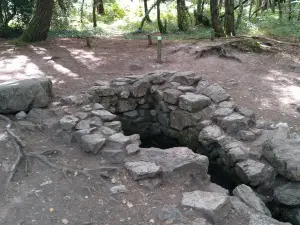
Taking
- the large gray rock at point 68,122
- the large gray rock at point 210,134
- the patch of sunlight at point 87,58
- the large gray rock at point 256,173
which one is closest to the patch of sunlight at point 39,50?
the patch of sunlight at point 87,58

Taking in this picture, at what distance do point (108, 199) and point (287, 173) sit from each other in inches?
104

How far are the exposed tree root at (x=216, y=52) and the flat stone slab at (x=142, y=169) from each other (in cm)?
588

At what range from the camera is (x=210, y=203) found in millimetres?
3936

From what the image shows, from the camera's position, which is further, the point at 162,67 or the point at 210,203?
the point at 162,67

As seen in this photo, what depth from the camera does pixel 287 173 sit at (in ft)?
16.1

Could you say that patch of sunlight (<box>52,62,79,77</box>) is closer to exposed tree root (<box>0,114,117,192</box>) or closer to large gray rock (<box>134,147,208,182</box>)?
exposed tree root (<box>0,114,117,192</box>)

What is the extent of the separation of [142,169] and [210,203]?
102 centimetres

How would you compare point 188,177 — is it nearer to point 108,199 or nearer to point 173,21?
point 108,199

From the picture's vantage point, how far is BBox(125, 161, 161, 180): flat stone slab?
4398 mm

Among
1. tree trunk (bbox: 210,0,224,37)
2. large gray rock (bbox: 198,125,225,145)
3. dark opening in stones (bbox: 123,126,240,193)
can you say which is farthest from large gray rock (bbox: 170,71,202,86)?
tree trunk (bbox: 210,0,224,37)

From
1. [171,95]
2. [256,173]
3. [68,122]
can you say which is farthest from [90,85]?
[256,173]

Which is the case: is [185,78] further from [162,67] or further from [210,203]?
[210,203]

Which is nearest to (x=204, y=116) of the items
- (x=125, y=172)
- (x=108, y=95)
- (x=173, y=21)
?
A: (x=108, y=95)

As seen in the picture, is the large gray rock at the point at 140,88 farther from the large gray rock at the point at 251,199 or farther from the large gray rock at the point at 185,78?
the large gray rock at the point at 251,199
